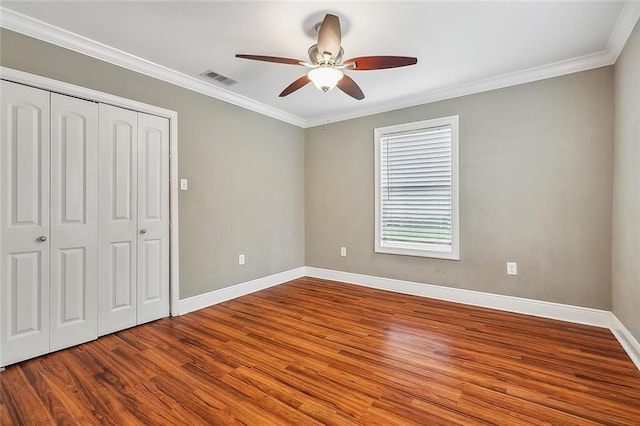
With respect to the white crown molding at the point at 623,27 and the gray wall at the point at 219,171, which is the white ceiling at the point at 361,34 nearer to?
the white crown molding at the point at 623,27

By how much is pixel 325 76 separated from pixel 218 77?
152cm

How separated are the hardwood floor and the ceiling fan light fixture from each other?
2.08 metres

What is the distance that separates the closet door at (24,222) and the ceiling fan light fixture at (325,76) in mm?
2069

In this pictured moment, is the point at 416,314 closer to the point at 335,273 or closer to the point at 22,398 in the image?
the point at 335,273

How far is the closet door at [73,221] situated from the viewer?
→ 2.27m

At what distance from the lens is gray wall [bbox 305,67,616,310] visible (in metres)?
2.69

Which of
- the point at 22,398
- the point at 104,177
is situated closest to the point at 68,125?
the point at 104,177

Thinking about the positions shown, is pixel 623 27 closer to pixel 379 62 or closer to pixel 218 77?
pixel 379 62

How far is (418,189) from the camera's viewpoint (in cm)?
369

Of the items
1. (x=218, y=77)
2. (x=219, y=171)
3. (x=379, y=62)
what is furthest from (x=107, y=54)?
(x=379, y=62)

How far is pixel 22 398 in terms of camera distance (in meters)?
1.70

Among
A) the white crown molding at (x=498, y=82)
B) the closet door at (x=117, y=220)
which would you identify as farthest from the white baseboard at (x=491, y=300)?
the closet door at (x=117, y=220)

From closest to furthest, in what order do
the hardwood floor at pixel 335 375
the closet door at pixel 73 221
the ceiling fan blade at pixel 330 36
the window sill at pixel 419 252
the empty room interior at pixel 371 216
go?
the hardwood floor at pixel 335 375 → the empty room interior at pixel 371 216 → the ceiling fan blade at pixel 330 36 → the closet door at pixel 73 221 → the window sill at pixel 419 252

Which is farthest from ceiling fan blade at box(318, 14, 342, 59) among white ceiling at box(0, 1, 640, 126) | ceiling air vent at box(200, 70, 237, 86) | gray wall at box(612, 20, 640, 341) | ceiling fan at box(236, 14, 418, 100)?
gray wall at box(612, 20, 640, 341)
